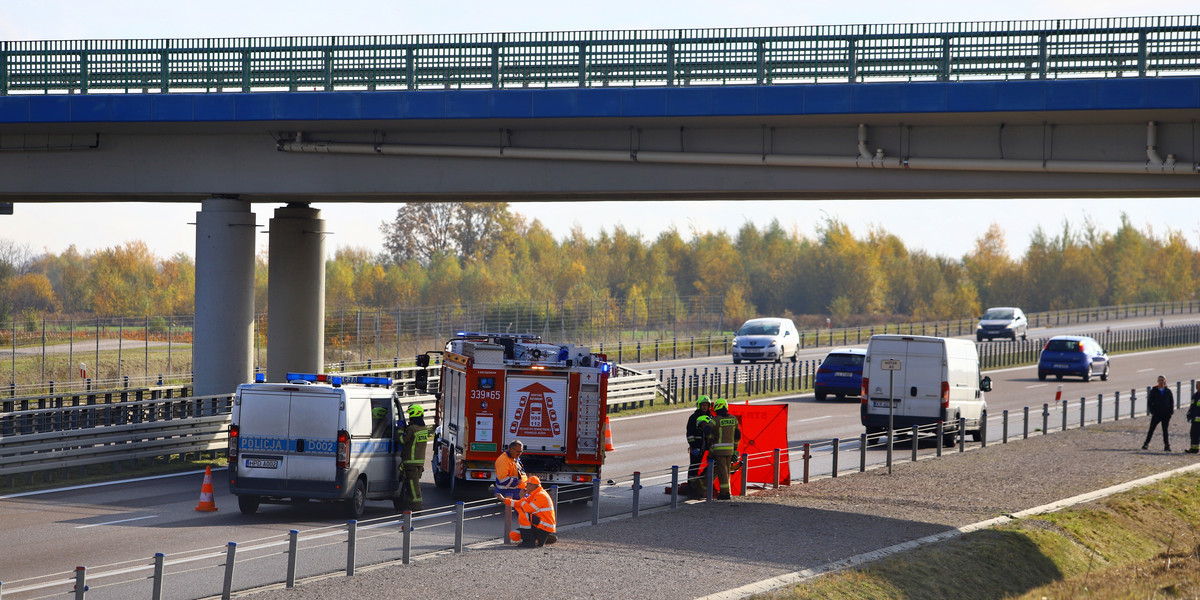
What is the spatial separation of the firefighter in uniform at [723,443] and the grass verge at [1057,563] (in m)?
3.68

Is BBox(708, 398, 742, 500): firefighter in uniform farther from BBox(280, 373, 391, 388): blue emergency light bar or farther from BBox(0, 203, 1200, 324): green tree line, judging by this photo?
BBox(0, 203, 1200, 324): green tree line

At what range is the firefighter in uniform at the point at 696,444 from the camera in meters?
18.2

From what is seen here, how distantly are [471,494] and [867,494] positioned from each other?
19.7 feet

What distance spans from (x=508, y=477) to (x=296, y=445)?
3.04 meters

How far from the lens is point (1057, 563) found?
16172 mm

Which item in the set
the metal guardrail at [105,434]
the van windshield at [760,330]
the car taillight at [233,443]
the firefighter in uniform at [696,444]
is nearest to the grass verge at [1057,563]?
the firefighter in uniform at [696,444]

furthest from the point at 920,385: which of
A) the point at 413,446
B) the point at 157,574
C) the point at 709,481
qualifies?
the point at 157,574

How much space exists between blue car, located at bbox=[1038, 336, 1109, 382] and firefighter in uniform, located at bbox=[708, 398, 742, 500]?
30.0m

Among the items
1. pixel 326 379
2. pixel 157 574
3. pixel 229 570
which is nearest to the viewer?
pixel 157 574

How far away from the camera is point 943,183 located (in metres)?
21.2

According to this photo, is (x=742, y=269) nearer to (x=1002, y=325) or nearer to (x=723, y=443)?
(x=1002, y=325)

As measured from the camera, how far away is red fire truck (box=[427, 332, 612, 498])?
58.9 feet

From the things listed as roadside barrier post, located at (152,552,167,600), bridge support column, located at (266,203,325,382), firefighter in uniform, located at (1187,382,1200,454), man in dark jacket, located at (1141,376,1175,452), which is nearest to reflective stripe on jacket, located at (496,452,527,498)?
roadside barrier post, located at (152,552,167,600)

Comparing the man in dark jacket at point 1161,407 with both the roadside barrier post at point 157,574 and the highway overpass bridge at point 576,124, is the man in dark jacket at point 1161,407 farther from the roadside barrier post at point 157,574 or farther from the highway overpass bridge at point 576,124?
the roadside barrier post at point 157,574
